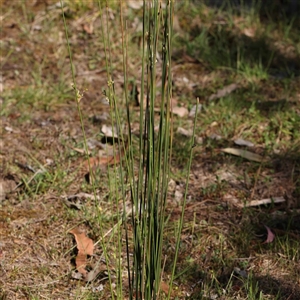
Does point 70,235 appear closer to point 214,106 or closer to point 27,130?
point 27,130

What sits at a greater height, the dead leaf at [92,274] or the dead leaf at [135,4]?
the dead leaf at [135,4]

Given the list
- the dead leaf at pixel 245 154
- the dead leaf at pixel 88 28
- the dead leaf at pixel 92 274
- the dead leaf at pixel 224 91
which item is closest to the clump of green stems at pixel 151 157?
the dead leaf at pixel 92 274

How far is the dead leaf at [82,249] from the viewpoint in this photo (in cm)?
320

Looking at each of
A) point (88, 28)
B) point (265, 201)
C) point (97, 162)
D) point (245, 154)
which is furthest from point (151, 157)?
point (88, 28)

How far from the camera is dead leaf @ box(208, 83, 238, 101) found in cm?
473

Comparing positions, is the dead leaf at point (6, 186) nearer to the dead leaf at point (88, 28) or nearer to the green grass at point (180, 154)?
the green grass at point (180, 154)

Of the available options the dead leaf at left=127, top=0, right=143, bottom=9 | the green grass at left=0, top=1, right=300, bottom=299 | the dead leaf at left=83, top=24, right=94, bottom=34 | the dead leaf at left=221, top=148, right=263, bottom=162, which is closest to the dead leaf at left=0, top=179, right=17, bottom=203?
the green grass at left=0, top=1, right=300, bottom=299

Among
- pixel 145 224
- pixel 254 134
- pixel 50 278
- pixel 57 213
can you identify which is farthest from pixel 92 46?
pixel 145 224

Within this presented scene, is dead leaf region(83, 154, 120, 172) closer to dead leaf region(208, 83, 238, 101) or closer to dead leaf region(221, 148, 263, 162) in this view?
dead leaf region(221, 148, 263, 162)

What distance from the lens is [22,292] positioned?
9.85 feet

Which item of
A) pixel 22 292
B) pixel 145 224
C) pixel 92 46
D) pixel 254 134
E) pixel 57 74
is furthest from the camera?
pixel 92 46

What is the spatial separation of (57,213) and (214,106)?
1477 millimetres

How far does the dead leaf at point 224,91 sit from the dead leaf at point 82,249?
1.73 m

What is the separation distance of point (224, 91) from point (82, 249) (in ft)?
6.33
